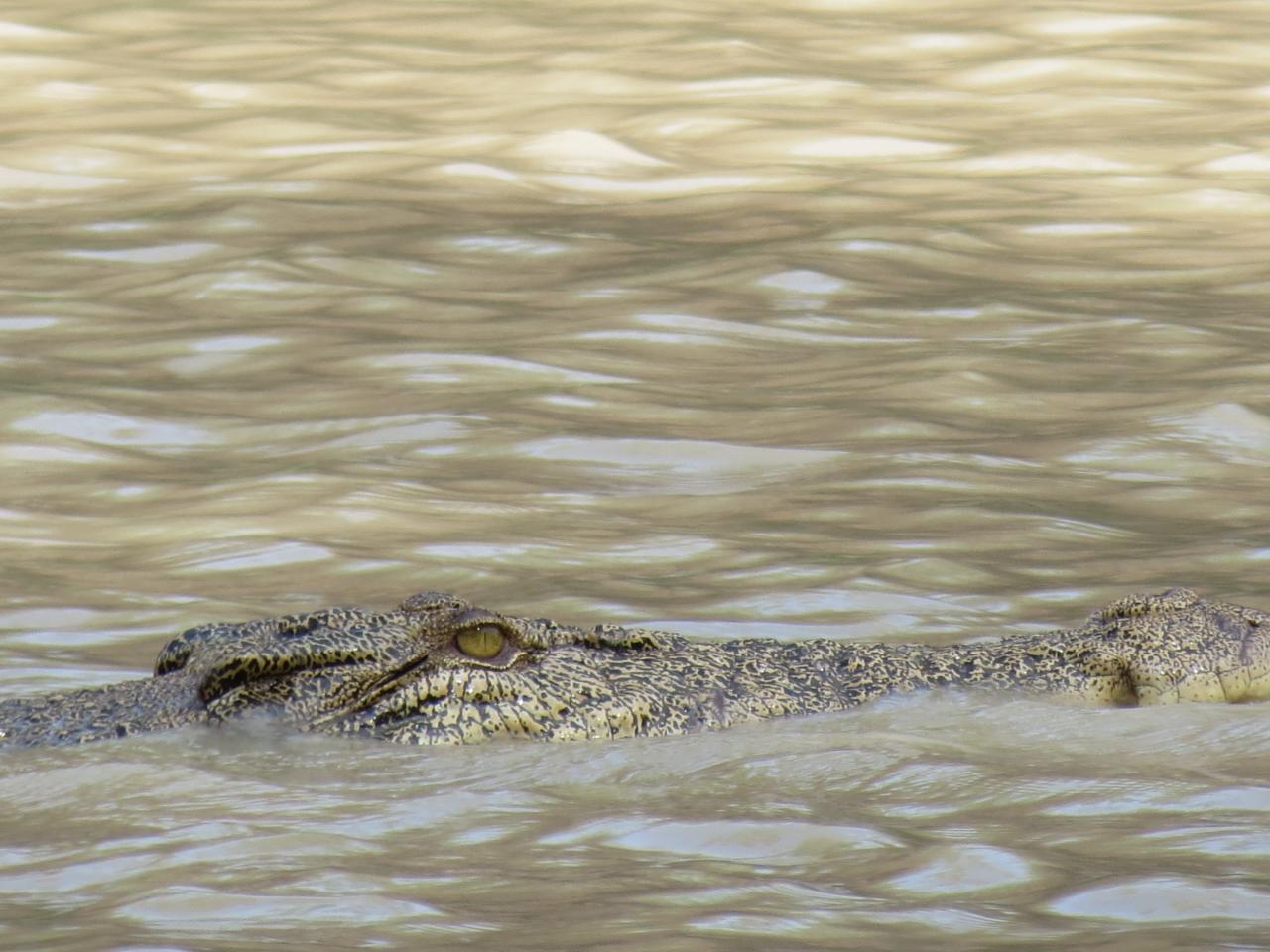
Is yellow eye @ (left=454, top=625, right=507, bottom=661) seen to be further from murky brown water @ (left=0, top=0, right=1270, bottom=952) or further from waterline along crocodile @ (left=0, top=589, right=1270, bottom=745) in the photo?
murky brown water @ (left=0, top=0, right=1270, bottom=952)

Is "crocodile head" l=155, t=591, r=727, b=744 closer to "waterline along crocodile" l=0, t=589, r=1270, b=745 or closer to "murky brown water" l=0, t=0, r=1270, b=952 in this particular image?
"waterline along crocodile" l=0, t=589, r=1270, b=745

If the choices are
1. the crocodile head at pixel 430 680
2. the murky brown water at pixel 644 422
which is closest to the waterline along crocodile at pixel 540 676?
the crocodile head at pixel 430 680

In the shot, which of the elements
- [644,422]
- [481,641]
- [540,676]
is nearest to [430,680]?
[481,641]

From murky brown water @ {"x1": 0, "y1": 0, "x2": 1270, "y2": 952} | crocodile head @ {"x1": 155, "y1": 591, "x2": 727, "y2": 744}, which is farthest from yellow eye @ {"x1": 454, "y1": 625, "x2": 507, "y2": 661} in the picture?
murky brown water @ {"x1": 0, "y1": 0, "x2": 1270, "y2": 952}

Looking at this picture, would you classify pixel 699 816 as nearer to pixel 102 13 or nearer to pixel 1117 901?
pixel 1117 901

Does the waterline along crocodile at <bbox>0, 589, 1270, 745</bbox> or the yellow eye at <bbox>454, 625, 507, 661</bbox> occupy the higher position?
the yellow eye at <bbox>454, 625, 507, 661</bbox>

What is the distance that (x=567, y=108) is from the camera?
16.5m

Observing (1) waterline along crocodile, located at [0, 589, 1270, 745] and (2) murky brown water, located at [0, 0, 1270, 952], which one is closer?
(2) murky brown water, located at [0, 0, 1270, 952]

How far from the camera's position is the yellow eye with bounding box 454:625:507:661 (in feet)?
18.7

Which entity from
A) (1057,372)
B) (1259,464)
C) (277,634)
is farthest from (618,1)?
(277,634)

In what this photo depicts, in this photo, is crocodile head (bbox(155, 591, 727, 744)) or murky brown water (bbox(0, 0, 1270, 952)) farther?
crocodile head (bbox(155, 591, 727, 744))

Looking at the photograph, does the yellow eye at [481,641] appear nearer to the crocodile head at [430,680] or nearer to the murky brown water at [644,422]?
the crocodile head at [430,680]

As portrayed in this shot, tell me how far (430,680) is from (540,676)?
0.86 ft

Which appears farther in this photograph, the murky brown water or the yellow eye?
the yellow eye
